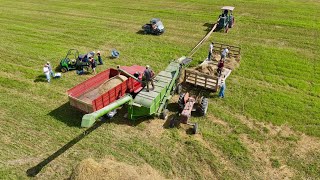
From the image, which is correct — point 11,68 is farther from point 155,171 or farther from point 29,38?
point 155,171

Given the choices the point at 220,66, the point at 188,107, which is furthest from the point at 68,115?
the point at 220,66

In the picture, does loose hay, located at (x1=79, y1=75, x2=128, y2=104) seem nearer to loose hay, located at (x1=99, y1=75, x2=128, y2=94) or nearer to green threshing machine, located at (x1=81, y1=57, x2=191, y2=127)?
loose hay, located at (x1=99, y1=75, x2=128, y2=94)

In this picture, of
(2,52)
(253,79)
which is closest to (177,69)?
(253,79)

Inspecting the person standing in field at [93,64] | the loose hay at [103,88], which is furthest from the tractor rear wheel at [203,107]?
the person standing in field at [93,64]

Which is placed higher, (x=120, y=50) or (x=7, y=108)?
(x=120, y=50)

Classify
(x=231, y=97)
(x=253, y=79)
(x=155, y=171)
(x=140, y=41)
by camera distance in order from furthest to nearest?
(x=140, y=41)
(x=253, y=79)
(x=231, y=97)
(x=155, y=171)

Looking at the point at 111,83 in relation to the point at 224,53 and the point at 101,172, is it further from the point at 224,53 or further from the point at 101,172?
the point at 224,53

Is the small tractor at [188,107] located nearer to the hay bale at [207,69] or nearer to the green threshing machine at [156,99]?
the green threshing machine at [156,99]
